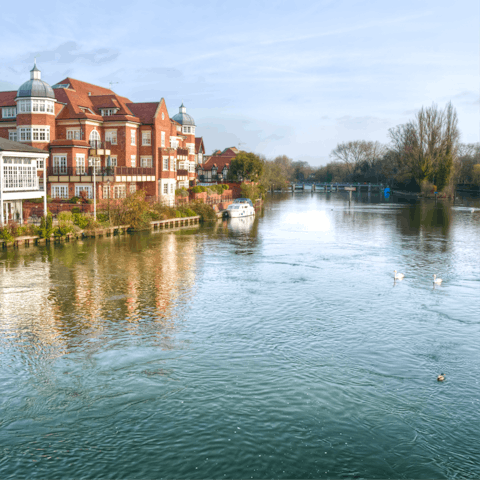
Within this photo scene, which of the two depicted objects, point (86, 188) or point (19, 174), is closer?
point (19, 174)

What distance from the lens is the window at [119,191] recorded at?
5862cm

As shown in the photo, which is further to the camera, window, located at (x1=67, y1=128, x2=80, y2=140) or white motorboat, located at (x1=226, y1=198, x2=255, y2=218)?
white motorboat, located at (x1=226, y1=198, x2=255, y2=218)

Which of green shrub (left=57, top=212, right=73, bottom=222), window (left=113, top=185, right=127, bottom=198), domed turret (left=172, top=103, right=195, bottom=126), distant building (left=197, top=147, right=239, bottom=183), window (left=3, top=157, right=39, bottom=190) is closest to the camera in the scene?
window (left=3, top=157, right=39, bottom=190)

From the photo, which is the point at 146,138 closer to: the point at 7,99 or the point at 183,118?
the point at 7,99

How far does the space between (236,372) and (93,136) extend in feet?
162

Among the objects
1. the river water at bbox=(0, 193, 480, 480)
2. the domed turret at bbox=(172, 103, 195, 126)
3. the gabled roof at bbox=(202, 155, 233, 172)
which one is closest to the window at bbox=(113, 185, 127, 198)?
the river water at bbox=(0, 193, 480, 480)

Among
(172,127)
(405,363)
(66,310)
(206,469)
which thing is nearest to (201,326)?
(66,310)

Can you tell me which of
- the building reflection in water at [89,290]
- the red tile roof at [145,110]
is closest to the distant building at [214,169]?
the red tile roof at [145,110]

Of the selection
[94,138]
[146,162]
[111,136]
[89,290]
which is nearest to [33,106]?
[94,138]

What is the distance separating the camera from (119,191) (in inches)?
2346

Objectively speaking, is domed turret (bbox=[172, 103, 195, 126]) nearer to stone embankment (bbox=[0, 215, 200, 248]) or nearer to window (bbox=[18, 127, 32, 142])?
stone embankment (bbox=[0, 215, 200, 248])

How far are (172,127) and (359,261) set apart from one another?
41.4 meters

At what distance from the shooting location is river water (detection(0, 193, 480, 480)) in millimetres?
11930

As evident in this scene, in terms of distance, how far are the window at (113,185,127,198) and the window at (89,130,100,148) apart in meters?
5.12
